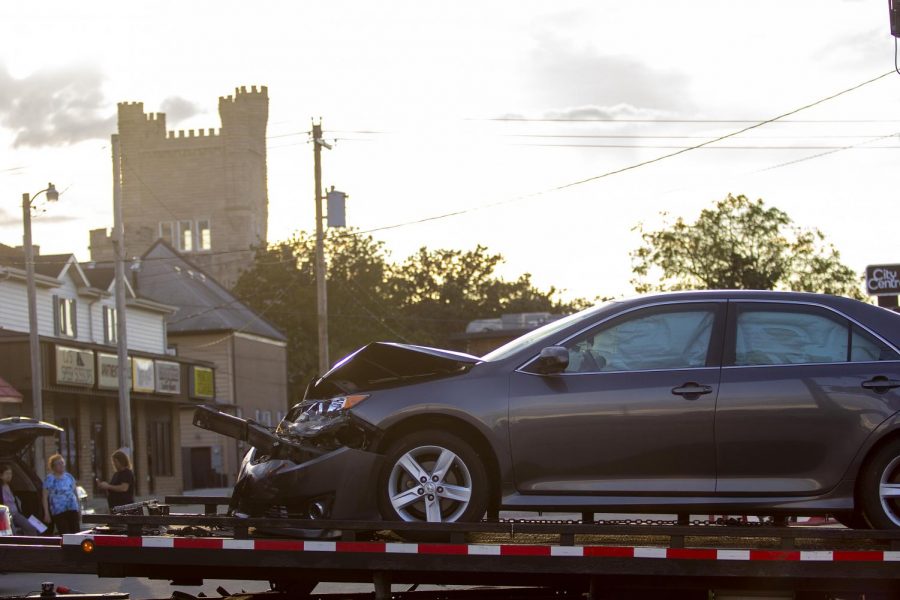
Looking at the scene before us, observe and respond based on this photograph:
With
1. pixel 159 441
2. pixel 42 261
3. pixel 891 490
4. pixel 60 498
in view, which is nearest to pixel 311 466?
pixel 891 490

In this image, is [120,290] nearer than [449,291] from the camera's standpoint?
Yes

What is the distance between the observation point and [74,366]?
43250 mm

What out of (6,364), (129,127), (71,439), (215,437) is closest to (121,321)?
(6,364)

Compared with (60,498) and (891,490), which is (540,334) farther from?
(60,498)

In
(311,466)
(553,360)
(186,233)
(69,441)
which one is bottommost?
(69,441)

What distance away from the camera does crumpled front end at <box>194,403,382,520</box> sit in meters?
7.63

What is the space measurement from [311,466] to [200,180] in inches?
4834

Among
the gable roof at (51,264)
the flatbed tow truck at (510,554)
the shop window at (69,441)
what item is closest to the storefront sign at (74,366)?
the shop window at (69,441)

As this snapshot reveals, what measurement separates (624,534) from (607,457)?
419 mm

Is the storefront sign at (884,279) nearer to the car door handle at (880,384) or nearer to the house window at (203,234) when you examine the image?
the car door handle at (880,384)

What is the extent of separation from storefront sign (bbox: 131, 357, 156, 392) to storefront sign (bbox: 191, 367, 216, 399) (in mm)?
4243

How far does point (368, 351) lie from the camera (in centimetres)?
795

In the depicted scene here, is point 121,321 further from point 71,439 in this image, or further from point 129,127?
point 129,127

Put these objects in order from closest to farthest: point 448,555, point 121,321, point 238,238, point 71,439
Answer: point 448,555, point 121,321, point 71,439, point 238,238
